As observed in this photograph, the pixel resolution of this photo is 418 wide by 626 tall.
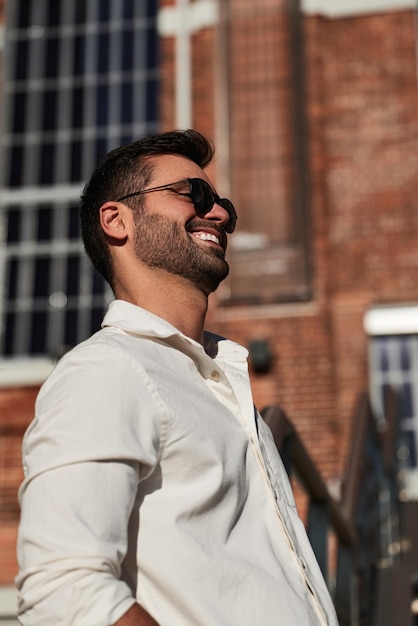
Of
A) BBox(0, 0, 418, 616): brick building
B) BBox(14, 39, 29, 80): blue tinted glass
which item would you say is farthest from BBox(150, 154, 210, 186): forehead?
BBox(14, 39, 29, 80): blue tinted glass

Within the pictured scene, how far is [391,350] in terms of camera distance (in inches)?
350

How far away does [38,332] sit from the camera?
29.8 feet

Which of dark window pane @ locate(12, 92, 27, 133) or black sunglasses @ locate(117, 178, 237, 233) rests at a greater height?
dark window pane @ locate(12, 92, 27, 133)

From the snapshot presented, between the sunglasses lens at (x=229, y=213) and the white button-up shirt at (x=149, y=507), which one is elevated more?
the sunglasses lens at (x=229, y=213)

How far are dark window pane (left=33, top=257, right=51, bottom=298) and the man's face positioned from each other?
7370mm

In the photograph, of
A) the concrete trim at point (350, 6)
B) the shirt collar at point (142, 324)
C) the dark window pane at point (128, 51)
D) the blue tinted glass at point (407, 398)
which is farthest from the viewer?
the dark window pane at point (128, 51)

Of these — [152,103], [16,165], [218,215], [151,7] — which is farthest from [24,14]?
[218,215]

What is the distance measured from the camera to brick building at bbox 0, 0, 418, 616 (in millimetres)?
8305

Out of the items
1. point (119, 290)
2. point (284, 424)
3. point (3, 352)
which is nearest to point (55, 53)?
point (3, 352)

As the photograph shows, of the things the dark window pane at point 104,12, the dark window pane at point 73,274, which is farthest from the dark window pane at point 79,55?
the dark window pane at point 73,274

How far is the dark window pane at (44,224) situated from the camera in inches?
370

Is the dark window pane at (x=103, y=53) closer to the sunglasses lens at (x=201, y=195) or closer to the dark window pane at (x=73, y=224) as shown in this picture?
the dark window pane at (x=73, y=224)

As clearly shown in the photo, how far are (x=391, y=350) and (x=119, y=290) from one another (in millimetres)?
7221

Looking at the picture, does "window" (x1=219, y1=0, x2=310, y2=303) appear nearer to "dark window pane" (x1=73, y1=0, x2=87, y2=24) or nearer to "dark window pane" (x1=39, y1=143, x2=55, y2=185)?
"dark window pane" (x1=73, y1=0, x2=87, y2=24)
